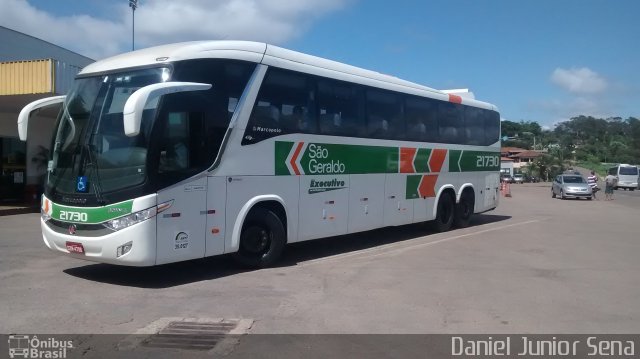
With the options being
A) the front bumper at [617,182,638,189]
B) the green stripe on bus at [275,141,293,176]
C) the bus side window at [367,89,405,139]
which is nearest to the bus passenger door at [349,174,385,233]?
the bus side window at [367,89,405,139]

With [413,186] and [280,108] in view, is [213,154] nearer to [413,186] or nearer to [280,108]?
[280,108]

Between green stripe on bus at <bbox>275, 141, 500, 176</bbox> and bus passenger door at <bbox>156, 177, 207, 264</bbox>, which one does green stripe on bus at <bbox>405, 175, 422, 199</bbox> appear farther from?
bus passenger door at <bbox>156, 177, 207, 264</bbox>

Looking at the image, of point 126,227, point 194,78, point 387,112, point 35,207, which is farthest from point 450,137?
point 35,207

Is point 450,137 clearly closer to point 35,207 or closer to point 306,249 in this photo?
point 306,249

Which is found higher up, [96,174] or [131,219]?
[96,174]

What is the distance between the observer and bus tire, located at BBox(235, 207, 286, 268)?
8953 millimetres

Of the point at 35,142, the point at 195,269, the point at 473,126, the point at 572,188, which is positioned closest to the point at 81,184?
the point at 195,269

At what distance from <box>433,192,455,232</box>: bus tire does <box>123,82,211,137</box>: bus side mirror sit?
8361 millimetres

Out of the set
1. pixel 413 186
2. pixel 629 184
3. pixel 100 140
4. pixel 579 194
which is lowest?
pixel 629 184

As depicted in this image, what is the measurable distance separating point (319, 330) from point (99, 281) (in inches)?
151

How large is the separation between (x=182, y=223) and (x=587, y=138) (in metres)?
156

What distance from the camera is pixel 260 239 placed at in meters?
9.13

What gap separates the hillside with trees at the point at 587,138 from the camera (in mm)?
108875

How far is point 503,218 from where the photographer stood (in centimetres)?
1897
